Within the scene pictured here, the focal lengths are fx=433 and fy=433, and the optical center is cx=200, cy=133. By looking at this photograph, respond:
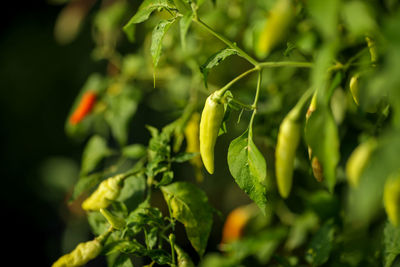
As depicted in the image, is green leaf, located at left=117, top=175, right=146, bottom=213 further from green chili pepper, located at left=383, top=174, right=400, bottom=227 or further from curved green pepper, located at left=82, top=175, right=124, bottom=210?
green chili pepper, located at left=383, top=174, right=400, bottom=227

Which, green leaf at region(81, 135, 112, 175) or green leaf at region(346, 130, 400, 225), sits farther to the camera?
green leaf at region(81, 135, 112, 175)

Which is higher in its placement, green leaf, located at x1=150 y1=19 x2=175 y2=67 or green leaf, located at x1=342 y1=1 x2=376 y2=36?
green leaf, located at x1=150 y1=19 x2=175 y2=67

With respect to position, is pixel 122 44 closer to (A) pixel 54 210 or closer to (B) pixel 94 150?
(A) pixel 54 210

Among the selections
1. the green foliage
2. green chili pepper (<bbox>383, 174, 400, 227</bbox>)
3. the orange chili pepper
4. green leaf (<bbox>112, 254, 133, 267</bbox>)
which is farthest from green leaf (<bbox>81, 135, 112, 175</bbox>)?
green chili pepper (<bbox>383, 174, 400, 227</bbox>)

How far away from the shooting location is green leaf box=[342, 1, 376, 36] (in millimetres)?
453

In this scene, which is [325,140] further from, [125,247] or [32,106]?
[32,106]

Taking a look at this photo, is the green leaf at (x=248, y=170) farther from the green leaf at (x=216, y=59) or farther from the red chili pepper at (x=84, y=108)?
the red chili pepper at (x=84, y=108)

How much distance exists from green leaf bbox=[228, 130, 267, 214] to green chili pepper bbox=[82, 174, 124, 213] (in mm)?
271

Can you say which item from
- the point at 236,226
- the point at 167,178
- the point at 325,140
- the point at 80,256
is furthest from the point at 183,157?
the point at 236,226

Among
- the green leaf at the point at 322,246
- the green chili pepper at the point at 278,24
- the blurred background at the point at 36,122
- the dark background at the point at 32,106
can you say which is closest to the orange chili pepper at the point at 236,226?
the green leaf at the point at 322,246

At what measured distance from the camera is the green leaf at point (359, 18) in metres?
0.45

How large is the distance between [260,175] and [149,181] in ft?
0.92

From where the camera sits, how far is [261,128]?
3.50 ft

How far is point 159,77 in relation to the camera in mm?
1474
